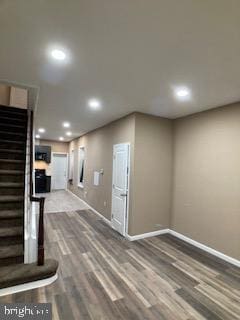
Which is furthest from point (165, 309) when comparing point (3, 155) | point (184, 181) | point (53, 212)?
point (53, 212)

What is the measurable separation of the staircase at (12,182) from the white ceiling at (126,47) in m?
1.47

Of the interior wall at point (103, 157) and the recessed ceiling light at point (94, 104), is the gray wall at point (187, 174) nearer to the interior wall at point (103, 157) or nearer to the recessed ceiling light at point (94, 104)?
the interior wall at point (103, 157)

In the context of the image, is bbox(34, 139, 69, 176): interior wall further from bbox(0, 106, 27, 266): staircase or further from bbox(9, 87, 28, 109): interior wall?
bbox(0, 106, 27, 266): staircase

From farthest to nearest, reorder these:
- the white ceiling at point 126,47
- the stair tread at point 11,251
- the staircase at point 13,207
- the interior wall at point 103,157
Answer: the interior wall at point 103,157
the stair tread at point 11,251
the staircase at point 13,207
the white ceiling at point 126,47

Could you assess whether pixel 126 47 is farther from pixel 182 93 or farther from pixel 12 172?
pixel 12 172

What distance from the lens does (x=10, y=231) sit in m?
2.77

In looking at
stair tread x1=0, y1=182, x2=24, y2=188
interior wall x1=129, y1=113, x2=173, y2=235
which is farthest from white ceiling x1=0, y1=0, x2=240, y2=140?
stair tread x1=0, y1=182, x2=24, y2=188

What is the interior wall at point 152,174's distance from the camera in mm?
4094

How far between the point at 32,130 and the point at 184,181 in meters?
3.41

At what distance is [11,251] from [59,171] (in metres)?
7.71

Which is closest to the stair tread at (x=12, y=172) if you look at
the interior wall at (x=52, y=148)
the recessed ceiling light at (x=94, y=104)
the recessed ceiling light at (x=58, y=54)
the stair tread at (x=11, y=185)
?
the stair tread at (x=11, y=185)

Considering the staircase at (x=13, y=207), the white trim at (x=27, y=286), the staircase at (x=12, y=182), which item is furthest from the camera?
the staircase at (x=12, y=182)

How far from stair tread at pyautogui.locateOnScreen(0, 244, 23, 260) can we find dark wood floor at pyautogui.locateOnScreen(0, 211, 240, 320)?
1.66 feet

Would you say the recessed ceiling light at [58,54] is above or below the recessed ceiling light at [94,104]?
below
